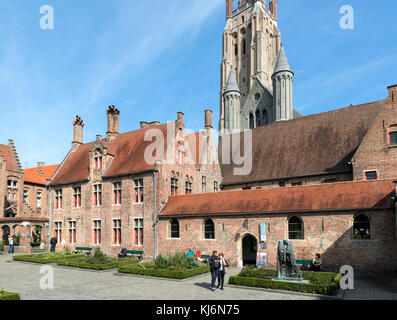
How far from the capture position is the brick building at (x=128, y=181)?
97.8 ft

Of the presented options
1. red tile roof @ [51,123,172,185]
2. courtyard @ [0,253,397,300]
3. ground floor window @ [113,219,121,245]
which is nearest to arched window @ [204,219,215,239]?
courtyard @ [0,253,397,300]

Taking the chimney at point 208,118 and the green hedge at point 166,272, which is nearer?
the green hedge at point 166,272

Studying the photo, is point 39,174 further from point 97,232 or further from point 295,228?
point 295,228

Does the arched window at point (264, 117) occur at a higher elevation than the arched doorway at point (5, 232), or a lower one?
higher

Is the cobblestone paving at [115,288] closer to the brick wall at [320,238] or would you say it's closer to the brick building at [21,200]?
the brick wall at [320,238]

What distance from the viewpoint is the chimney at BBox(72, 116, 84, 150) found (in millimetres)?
41522

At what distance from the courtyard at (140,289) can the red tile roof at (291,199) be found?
4800 millimetres

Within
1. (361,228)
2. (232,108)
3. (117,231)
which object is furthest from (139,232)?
(232,108)

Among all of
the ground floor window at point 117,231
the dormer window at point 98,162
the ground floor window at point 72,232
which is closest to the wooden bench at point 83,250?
the ground floor window at point 72,232

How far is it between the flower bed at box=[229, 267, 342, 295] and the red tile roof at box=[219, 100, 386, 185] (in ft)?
48.2

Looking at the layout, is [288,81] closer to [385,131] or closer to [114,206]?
[385,131]

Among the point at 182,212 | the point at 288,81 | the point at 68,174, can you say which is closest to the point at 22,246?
the point at 68,174

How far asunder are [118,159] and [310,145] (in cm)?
2001
